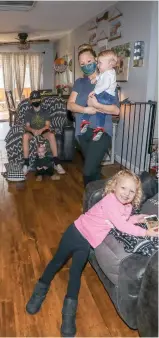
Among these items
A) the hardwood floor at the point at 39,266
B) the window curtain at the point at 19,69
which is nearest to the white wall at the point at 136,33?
the hardwood floor at the point at 39,266

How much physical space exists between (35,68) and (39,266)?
870 cm

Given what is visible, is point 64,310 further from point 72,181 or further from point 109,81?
point 72,181

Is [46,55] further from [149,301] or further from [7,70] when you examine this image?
[149,301]

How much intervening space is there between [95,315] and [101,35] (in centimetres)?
464

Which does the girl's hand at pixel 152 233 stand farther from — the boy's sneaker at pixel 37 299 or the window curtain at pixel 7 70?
the window curtain at pixel 7 70

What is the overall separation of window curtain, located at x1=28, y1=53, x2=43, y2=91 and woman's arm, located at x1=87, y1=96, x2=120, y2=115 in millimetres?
8304

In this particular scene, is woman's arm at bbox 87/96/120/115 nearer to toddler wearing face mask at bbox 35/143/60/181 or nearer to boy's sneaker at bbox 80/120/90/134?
boy's sneaker at bbox 80/120/90/134

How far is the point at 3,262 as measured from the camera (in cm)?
212

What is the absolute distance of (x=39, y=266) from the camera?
2.09 metres

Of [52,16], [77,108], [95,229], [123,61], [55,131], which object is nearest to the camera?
[95,229]

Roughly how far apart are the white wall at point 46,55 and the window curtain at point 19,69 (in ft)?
0.71

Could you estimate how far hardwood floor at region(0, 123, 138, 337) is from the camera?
160 centimetres

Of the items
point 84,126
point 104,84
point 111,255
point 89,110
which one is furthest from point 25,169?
point 111,255

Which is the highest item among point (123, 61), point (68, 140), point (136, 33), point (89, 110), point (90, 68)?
point (136, 33)
